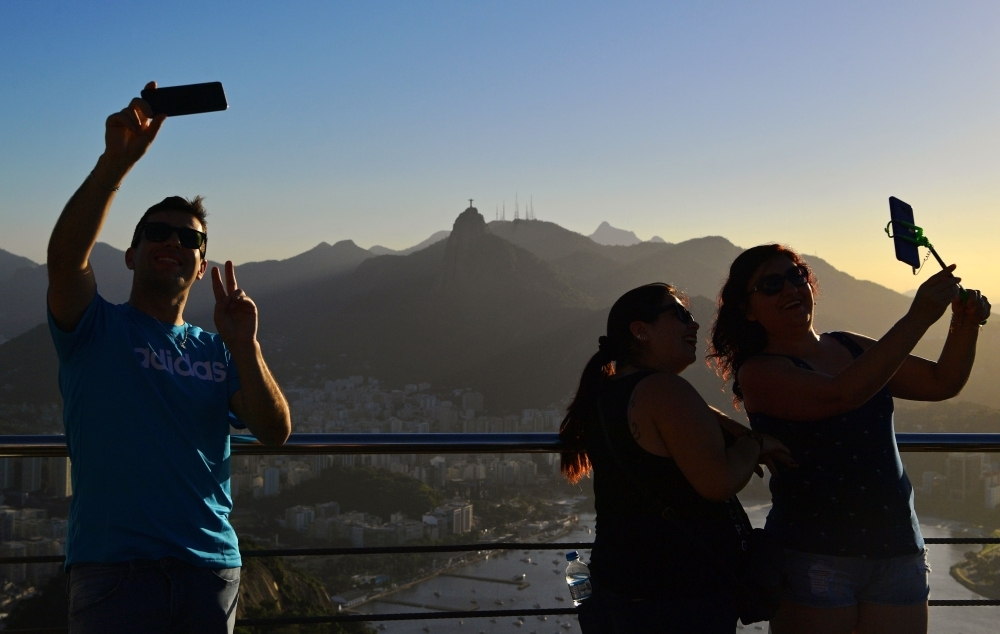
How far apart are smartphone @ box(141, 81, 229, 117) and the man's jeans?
1.25 meters

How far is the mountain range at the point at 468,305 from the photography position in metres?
28.6

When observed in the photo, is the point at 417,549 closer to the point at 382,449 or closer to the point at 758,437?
the point at 382,449

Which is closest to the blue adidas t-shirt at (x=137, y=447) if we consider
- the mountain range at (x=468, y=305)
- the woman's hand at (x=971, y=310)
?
the woman's hand at (x=971, y=310)

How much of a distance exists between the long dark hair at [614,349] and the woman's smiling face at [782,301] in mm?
328

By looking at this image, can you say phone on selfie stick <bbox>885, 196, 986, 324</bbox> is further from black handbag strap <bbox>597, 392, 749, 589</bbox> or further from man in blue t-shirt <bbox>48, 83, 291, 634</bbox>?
man in blue t-shirt <bbox>48, 83, 291, 634</bbox>

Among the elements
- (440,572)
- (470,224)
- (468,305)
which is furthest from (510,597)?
(470,224)

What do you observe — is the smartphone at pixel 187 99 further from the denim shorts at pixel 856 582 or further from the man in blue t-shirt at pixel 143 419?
the denim shorts at pixel 856 582

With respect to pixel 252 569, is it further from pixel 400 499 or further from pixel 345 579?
pixel 400 499

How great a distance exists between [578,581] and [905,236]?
1499 mm

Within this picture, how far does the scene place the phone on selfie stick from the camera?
2564 millimetres

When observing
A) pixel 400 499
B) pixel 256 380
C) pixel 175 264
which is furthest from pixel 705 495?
pixel 400 499

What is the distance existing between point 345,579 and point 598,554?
7.94ft

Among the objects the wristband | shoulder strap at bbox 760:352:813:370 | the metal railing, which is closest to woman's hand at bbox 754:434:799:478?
the wristband

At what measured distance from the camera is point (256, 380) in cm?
243
